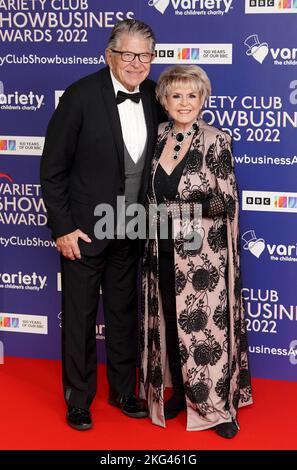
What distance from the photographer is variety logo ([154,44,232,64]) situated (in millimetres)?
3486

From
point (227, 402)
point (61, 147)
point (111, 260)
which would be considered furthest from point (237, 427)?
point (61, 147)

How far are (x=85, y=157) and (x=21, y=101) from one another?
923 millimetres

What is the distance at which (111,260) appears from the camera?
3.26 meters

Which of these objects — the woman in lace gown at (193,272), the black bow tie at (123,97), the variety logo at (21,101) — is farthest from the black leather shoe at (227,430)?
the variety logo at (21,101)

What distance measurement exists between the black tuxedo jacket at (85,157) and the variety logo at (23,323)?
1.05 meters

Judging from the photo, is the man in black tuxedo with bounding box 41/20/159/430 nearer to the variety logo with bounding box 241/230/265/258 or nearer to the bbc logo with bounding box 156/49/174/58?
the bbc logo with bounding box 156/49/174/58

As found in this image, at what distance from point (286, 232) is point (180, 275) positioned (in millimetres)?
810

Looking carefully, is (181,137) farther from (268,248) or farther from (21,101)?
(21,101)

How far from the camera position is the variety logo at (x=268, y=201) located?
356cm

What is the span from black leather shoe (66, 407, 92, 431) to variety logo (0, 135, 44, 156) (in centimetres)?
137

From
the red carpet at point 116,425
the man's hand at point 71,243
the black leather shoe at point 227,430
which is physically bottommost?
the red carpet at point 116,425

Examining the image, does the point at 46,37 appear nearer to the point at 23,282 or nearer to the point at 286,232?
the point at 23,282

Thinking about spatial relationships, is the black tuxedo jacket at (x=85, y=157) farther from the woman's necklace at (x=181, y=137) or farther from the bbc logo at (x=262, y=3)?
the bbc logo at (x=262, y=3)

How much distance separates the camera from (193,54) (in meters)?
3.52
